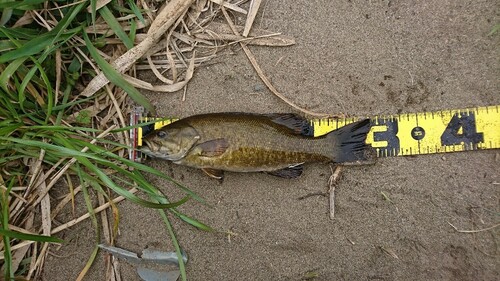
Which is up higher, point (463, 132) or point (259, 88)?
point (259, 88)

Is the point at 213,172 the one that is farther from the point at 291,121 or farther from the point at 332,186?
the point at 332,186

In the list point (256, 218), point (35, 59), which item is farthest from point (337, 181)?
point (35, 59)

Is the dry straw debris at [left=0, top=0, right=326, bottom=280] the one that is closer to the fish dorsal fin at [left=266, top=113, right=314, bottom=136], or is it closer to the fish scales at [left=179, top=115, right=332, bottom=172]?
the fish dorsal fin at [left=266, top=113, right=314, bottom=136]

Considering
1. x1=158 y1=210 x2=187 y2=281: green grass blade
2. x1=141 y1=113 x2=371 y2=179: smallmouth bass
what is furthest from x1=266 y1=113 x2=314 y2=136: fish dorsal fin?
x1=158 y1=210 x2=187 y2=281: green grass blade

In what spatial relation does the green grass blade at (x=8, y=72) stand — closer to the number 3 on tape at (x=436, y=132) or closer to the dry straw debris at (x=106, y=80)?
the dry straw debris at (x=106, y=80)

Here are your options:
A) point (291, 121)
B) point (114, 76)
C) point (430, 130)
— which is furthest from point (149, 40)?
point (430, 130)

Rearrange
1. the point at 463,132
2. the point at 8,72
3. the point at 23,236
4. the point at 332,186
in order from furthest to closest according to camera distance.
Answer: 1. the point at 332,186
2. the point at 463,132
3. the point at 8,72
4. the point at 23,236

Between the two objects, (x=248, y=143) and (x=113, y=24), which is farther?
(x=113, y=24)
